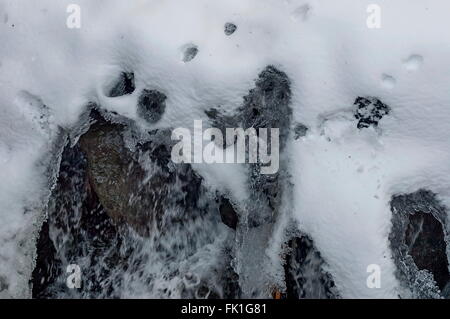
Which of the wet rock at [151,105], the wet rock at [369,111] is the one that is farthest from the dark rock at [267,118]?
the wet rock at [151,105]

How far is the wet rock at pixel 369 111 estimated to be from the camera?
9.81 ft

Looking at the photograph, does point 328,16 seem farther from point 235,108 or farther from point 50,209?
A: point 50,209

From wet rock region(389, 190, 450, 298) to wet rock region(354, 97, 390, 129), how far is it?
1.66ft

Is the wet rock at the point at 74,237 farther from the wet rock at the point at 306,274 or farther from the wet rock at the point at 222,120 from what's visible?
the wet rock at the point at 306,274

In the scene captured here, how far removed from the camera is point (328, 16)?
2.98m

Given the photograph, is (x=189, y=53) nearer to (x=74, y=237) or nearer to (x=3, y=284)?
(x=74, y=237)

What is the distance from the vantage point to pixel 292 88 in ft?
10.2

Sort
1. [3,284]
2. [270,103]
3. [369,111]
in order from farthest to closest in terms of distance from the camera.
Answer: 1. [3,284]
2. [270,103]
3. [369,111]

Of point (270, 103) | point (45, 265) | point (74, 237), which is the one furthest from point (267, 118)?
point (45, 265)

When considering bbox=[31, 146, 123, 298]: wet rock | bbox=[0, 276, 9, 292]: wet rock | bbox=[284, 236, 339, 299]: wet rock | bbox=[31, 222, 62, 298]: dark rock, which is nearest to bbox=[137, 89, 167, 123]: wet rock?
bbox=[31, 146, 123, 298]: wet rock

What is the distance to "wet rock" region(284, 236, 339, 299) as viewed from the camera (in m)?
3.01

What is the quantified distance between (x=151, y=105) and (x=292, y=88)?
0.97m

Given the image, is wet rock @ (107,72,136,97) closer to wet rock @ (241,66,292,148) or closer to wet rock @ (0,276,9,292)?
wet rock @ (241,66,292,148)

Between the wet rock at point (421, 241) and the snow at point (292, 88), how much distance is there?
0.08 metres
